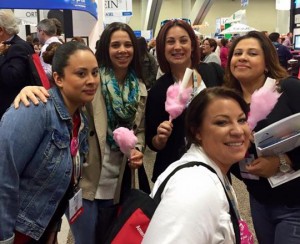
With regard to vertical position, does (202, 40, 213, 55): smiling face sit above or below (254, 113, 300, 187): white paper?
above

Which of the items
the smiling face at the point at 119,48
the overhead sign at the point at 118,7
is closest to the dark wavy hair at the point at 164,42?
the smiling face at the point at 119,48

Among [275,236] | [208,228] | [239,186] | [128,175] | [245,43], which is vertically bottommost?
[239,186]

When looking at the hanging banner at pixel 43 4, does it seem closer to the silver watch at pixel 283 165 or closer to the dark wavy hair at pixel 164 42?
the dark wavy hair at pixel 164 42

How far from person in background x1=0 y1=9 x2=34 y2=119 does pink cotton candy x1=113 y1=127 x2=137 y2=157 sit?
1533 millimetres

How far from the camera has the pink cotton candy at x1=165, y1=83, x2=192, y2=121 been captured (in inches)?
84.9

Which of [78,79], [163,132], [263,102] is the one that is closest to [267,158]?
[263,102]

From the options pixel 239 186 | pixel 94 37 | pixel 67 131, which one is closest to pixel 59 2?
pixel 94 37

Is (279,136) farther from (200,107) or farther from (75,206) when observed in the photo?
(75,206)

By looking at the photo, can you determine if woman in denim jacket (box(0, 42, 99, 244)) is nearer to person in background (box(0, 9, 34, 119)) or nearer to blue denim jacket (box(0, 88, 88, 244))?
blue denim jacket (box(0, 88, 88, 244))

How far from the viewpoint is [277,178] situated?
72.1 inches

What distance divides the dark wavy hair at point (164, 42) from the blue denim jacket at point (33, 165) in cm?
88

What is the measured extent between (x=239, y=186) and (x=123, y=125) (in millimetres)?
2579

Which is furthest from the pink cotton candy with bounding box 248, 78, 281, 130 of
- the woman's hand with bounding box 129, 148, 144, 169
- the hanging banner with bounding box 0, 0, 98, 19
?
the hanging banner with bounding box 0, 0, 98, 19

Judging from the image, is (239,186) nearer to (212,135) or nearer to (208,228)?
(212,135)
